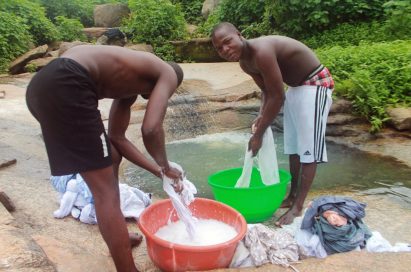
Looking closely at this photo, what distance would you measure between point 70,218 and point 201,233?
3.15 ft

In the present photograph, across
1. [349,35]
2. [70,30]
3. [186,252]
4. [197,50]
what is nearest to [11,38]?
[70,30]

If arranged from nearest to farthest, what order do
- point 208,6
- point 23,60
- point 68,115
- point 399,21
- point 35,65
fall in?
point 68,115
point 399,21
point 35,65
point 23,60
point 208,6

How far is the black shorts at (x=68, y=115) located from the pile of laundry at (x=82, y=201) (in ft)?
3.13

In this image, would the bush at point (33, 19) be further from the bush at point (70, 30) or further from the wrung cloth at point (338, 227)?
the wrung cloth at point (338, 227)

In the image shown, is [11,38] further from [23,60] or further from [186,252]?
[186,252]

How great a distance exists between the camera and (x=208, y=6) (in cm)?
1277

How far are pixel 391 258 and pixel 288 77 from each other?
1516 millimetres

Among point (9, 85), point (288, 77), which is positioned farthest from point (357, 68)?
point (9, 85)

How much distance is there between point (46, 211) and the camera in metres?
3.05

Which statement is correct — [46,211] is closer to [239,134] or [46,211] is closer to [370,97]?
[239,134]

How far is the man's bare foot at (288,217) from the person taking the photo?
3.26 meters

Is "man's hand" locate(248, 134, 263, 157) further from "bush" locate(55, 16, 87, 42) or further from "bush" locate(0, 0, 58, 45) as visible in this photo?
"bush" locate(55, 16, 87, 42)

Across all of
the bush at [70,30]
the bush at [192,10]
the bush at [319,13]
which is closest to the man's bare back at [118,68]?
the bush at [319,13]

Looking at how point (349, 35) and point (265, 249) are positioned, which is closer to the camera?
point (265, 249)
